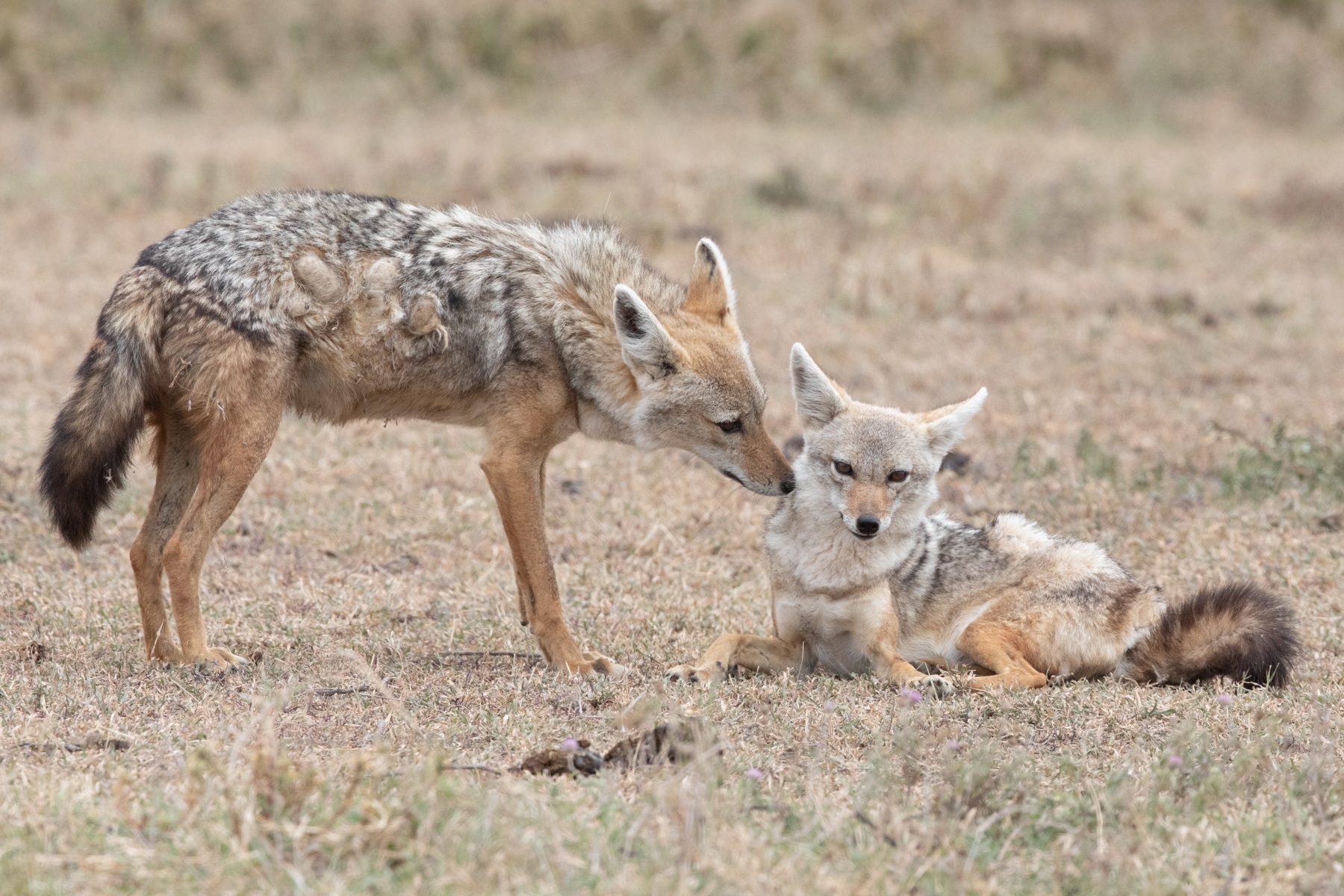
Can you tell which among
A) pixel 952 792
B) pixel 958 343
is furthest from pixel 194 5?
pixel 952 792

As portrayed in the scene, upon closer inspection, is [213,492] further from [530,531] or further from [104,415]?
[530,531]

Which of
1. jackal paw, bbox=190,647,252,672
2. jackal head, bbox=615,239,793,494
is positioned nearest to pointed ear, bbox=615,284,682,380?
jackal head, bbox=615,239,793,494

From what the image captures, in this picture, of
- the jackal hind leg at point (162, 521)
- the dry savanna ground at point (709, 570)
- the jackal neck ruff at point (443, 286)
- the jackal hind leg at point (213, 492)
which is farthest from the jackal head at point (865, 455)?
the jackal hind leg at point (162, 521)

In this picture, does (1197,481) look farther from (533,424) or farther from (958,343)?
(533,424)

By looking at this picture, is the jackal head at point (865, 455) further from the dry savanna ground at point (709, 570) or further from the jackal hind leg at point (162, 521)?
the jackal hind leg at point (162, 521)

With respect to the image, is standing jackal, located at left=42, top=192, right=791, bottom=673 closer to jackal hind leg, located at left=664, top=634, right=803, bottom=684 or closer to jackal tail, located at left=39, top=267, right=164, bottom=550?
jackal tail, located at left=39, top=267, right=164, bottom=550

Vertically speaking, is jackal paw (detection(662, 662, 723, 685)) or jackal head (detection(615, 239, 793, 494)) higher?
jackal head (detection(615, 239, 793, 494))

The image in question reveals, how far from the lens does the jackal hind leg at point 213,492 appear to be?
536 cm

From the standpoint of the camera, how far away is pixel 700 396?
19.3ft

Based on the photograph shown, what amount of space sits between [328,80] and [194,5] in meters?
2.22

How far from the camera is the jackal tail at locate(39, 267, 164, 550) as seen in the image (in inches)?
210

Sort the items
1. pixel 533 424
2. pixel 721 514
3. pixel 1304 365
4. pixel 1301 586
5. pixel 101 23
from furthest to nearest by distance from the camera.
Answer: pixel 101 23 < pixel 1304 365 < pixel 721 514 < pixel 1301 586 < pixel 533 424

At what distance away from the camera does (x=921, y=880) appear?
11.4 ft

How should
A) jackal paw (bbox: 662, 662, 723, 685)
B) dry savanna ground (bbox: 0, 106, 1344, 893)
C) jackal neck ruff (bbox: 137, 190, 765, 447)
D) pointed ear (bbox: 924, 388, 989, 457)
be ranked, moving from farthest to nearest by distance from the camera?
pointed ear (bbox: 924, 388, 989, 457)
jackal neck ruff (bbox: 137, 190, 765, 447)
jackal paw (bbox: 662, 662, 723, 685)
dry savanna ground (bbox: 0, 106, 1344, 893)
